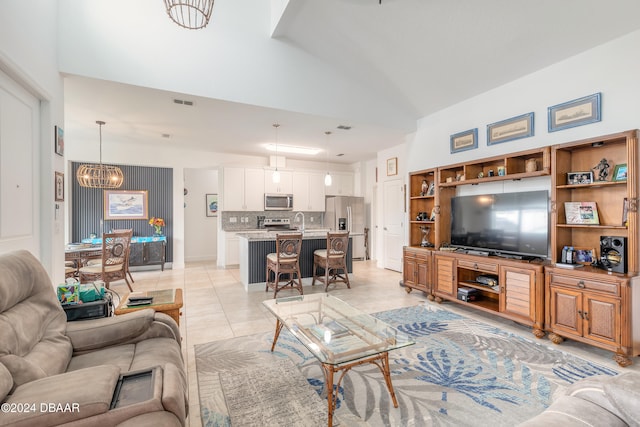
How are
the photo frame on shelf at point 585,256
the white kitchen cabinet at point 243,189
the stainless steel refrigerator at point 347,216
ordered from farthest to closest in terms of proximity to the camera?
1. the stainless steel refrigerator at point 347,216
2. the white kitchen cabinet at point 243,189
3. the photo frame on shelf at point 585,256

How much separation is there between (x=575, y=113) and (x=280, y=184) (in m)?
5.58

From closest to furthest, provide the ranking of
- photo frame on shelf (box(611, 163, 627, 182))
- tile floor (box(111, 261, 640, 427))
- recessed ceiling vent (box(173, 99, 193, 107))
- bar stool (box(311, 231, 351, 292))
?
photo frame on shelf (box(611, 163, 627, 182)) < tile floor (box(111, 261, 640, 427)) < recessed ceiling vent (box(173, 99, 193, 107)) < bar stool (box(311, 231, 351, 292))

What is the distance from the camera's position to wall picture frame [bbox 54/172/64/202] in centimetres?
280

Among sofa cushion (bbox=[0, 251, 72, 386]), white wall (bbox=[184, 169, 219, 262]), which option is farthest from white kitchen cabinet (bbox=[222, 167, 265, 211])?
sofa cushion (bbox=[0, 251, 72, 386])

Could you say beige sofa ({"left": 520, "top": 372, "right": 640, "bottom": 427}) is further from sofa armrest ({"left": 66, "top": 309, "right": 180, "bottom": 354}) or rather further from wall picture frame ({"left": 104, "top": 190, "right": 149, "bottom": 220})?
wall picture frame ({"left": 104, "top": 190, "right": 149, "bottom": 220})

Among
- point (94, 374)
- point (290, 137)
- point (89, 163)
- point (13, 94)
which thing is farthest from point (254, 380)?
point (89, 163)

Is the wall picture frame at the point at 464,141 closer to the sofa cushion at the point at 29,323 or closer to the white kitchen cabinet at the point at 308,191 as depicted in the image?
the white kitchen cabinet at the point at 308,191

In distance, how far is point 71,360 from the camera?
5.49 feet

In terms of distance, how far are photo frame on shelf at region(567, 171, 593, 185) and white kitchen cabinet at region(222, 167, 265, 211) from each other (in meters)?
5.70

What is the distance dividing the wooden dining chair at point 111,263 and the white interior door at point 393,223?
496 cm

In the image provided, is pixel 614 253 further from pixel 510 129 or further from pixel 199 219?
pixel 199 219

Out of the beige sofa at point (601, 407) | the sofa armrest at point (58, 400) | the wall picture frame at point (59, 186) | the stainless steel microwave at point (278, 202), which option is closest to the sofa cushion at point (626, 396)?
the beige sofa at point (601, 407)

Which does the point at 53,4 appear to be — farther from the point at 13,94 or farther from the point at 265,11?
the point at 265,11

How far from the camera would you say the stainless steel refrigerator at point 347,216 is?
7.43 m
